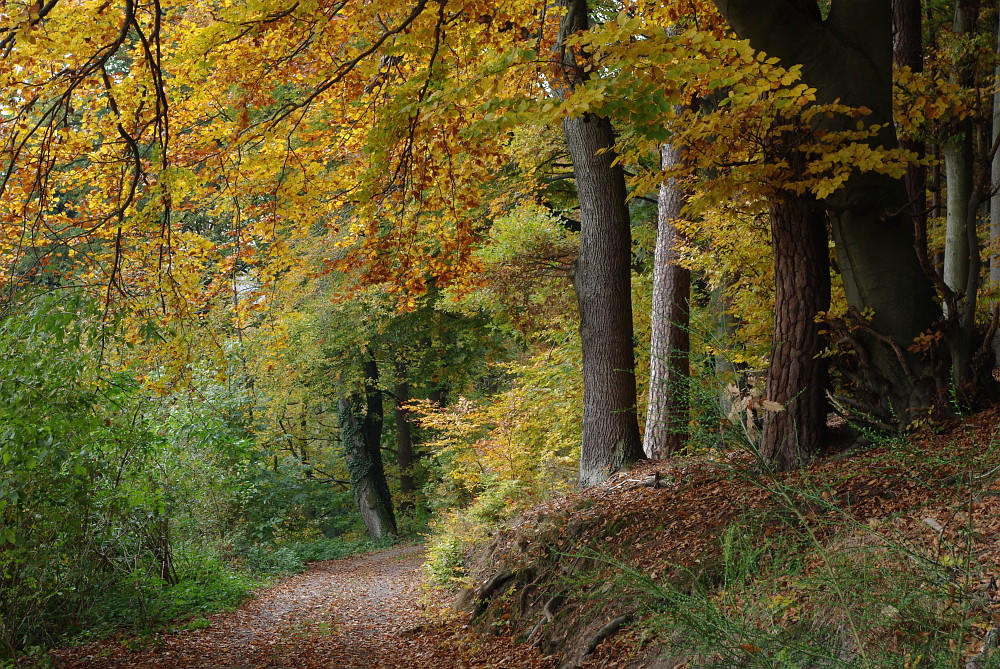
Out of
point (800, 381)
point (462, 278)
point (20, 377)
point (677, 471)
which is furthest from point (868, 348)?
point (20, 377)

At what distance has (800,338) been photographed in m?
5.80

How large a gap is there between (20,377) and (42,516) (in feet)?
4.51

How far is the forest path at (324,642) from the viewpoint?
6.56m

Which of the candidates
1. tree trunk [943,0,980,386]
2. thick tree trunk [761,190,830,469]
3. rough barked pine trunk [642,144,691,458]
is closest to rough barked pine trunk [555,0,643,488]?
rough barked pine trunk [642,144,691,458]

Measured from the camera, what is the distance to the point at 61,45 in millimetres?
5543

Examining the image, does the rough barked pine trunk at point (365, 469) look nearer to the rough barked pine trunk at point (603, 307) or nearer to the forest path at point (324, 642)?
the forest path at point (324, 642)

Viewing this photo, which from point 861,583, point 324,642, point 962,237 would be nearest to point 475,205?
point 962,237

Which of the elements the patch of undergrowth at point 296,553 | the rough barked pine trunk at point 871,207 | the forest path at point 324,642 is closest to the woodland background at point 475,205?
the rough barked pine trunk at point 871,207

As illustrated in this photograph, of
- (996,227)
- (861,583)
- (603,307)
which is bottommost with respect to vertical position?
(861,583)

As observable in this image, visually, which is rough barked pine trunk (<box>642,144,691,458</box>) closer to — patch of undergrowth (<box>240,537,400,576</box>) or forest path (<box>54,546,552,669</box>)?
forest path (<box>54,546,552,669</box>)

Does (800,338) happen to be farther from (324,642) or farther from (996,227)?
(324,642)

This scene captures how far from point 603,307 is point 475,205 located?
5.87 feet

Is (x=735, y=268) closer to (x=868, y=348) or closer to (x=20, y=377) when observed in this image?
(x=868, y=348)

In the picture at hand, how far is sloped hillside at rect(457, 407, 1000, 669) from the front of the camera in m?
2.67
